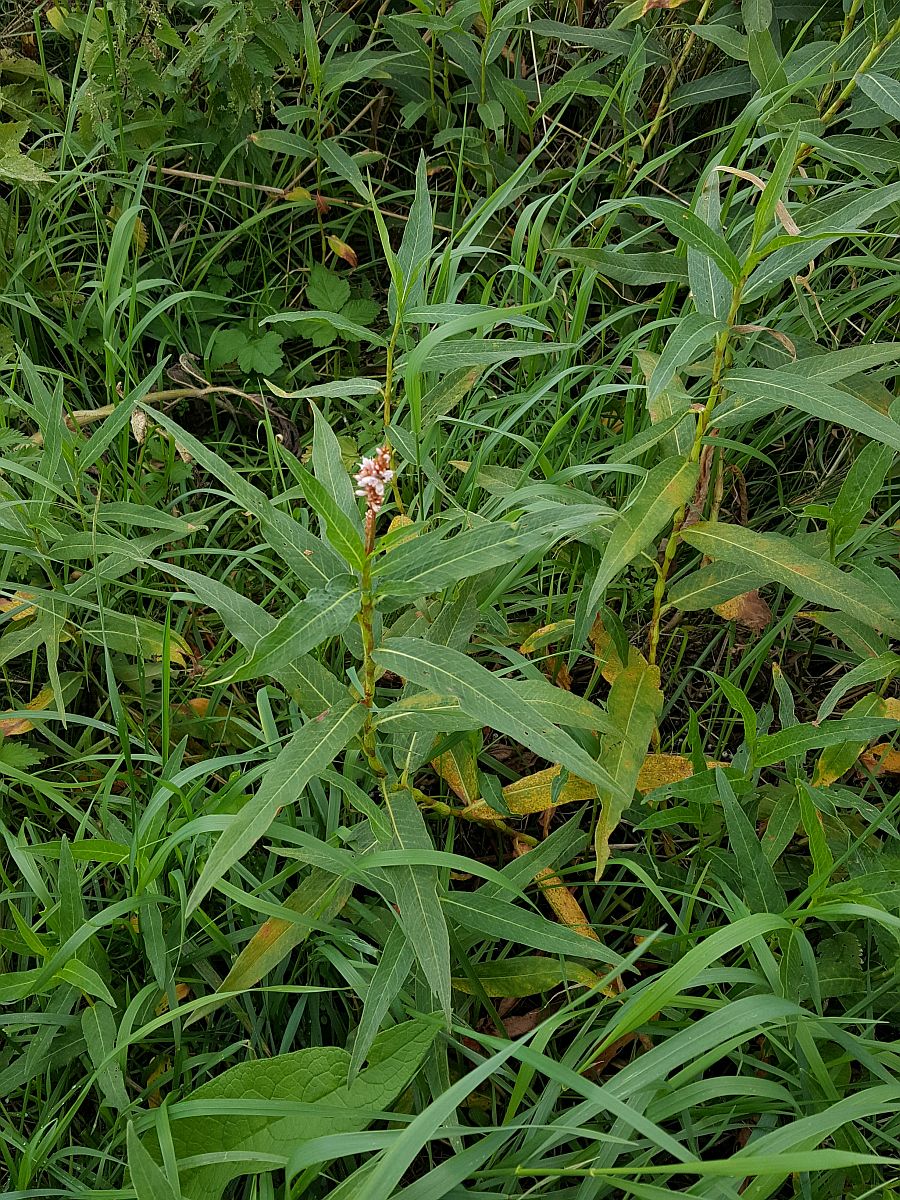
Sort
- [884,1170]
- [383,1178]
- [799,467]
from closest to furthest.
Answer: [383,1178], [884,1170], [799,467]

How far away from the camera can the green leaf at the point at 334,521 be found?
4.25 feet

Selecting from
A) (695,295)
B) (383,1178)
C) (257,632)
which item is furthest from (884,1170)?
(695,295)

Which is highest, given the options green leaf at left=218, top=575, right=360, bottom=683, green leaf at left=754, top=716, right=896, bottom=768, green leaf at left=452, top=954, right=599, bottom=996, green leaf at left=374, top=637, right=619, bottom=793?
green leaf at left=218, top=575, right=360, bottom=683

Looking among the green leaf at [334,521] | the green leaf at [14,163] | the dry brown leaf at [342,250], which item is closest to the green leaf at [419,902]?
the green leaf at [334,521]

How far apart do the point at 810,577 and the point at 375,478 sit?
0.72 metres

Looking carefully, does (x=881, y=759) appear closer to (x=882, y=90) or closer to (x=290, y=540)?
(x=290, y=540)

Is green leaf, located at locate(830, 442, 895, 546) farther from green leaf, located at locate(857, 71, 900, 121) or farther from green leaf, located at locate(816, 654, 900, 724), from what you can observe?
green leaf, located at locate(857, 71, 900, 121)

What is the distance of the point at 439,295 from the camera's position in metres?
2.19

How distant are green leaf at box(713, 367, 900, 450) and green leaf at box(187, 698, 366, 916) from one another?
2.71ft

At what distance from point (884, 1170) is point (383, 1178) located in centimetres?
82

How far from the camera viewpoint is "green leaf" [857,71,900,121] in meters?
2.05

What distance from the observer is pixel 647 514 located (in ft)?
5.21

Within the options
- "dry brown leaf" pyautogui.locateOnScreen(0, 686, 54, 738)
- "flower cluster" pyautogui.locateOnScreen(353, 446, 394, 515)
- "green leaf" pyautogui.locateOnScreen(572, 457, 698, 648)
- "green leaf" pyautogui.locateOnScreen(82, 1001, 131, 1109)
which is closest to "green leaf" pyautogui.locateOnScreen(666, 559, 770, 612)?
"green leaf" pyautogui.locateOnScreen(572, 457, 698, 648)

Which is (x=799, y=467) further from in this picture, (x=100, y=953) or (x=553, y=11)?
(x=100, y=953)
